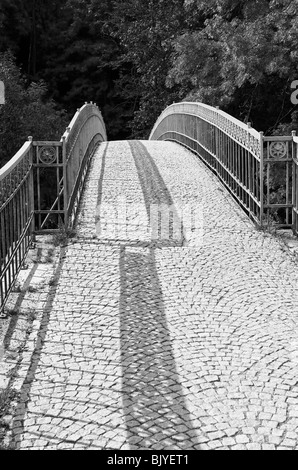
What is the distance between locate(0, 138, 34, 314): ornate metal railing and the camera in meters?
6.05

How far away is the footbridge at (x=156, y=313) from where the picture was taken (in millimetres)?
4195

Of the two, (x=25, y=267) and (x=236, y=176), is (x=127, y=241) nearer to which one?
(x=25, y=267)

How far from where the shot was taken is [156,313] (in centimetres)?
589

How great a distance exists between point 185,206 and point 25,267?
315 cm

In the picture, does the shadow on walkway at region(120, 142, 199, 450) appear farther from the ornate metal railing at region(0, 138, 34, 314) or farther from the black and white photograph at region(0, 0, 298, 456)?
the ornate metal railing at region(0, 138, 34, 314)

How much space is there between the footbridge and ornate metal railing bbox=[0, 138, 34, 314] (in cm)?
2

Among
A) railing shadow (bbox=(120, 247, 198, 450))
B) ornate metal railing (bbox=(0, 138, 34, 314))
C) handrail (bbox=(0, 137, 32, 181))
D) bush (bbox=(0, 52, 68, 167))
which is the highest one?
bush (bbox=(0, 52, 68, 167))

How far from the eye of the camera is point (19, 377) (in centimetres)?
480

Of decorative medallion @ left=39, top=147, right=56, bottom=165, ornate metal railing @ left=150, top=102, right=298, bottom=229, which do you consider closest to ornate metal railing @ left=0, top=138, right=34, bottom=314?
decorative medallion @ left=39, top=147, right=56, bottom=165

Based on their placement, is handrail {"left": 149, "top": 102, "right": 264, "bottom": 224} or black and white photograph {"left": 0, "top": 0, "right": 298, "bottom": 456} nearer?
black and white photograph {"left": 0, "top": 0, "right": 298, "bottom": 456}

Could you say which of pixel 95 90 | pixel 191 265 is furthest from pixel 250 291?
pixel 95 90

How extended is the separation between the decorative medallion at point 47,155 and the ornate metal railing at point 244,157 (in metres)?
2.28

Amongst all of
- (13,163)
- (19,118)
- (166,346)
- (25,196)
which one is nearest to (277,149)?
(25,196)

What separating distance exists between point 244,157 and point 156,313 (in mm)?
4612
